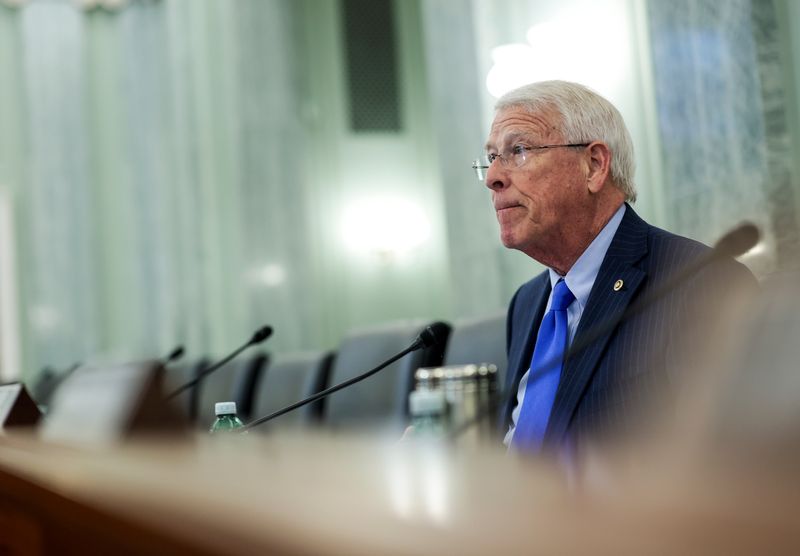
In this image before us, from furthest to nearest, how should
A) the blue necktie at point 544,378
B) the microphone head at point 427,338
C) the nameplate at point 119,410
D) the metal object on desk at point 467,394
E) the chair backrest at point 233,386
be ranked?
the chair backrest at point 233,386
the microphone head at point 427,338
the blue necktie at point 544,378
the metal object on desk at point 467,394
the nameplate at point 119,410

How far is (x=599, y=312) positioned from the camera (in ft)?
6.28

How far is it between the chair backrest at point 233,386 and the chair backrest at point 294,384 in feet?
0.19

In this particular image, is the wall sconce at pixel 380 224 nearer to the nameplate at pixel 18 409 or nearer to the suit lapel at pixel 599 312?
the nameplate at pixel 18 409

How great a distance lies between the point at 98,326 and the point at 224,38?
8.05ft

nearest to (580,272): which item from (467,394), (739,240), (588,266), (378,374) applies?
(588,266)

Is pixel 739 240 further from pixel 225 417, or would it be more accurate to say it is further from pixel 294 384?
pixel 294 384

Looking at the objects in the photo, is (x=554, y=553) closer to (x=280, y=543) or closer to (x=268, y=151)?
(x=280, y=543)

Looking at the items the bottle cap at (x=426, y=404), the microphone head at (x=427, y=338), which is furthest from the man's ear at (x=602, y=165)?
the bottle cap at (x=426, y=404)

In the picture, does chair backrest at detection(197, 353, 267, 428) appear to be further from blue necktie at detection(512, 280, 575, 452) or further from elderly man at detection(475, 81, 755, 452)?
blue necktie at detection(512, 280, 575, 452)

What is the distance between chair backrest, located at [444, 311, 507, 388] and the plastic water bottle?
2.36 ft

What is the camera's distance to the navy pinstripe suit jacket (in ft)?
5.86

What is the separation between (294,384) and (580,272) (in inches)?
82.2

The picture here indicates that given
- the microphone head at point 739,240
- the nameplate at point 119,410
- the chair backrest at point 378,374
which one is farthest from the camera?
the chair backrest at point 378,374

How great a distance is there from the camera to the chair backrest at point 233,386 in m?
4.38
